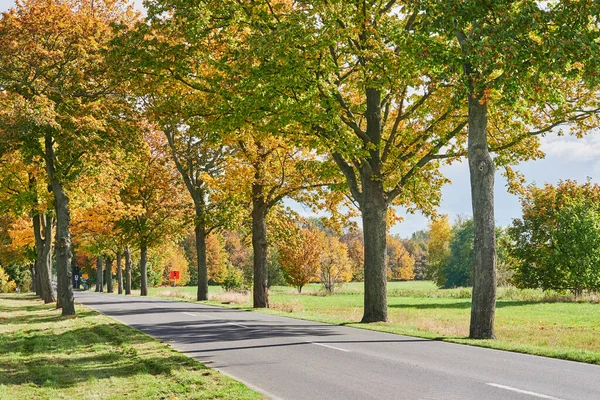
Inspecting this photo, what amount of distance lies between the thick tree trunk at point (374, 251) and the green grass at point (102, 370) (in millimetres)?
7861

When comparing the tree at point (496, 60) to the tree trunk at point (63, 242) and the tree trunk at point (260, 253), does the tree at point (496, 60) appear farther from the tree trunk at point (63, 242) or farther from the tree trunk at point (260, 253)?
the tree trunk at point (63, 242)

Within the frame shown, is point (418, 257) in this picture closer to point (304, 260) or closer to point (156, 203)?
point (304, 260)

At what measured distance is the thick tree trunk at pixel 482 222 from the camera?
14953 millimetres

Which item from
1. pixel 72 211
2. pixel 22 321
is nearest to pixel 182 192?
pixel 72 211

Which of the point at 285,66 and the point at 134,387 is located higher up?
the point at 285,66

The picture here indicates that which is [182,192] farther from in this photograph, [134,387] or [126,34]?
[134,387]

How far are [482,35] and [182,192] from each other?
3649cm

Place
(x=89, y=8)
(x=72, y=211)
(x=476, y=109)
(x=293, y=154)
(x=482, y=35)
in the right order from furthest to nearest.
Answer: (x=72, y=211)
(x=293, y=154)
(x=89, y=8)
(x=476, y=109)
(x=482, y=35)

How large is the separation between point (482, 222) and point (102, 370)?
9.93 metres

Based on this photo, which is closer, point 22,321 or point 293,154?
point 22,321

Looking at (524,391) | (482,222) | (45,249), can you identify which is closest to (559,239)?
(482,222)

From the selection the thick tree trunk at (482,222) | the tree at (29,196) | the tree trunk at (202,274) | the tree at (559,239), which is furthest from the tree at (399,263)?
the thick tree trunk at (482,222)

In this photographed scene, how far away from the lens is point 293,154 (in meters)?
28.0

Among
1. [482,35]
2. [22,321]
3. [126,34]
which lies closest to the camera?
[482,35]
